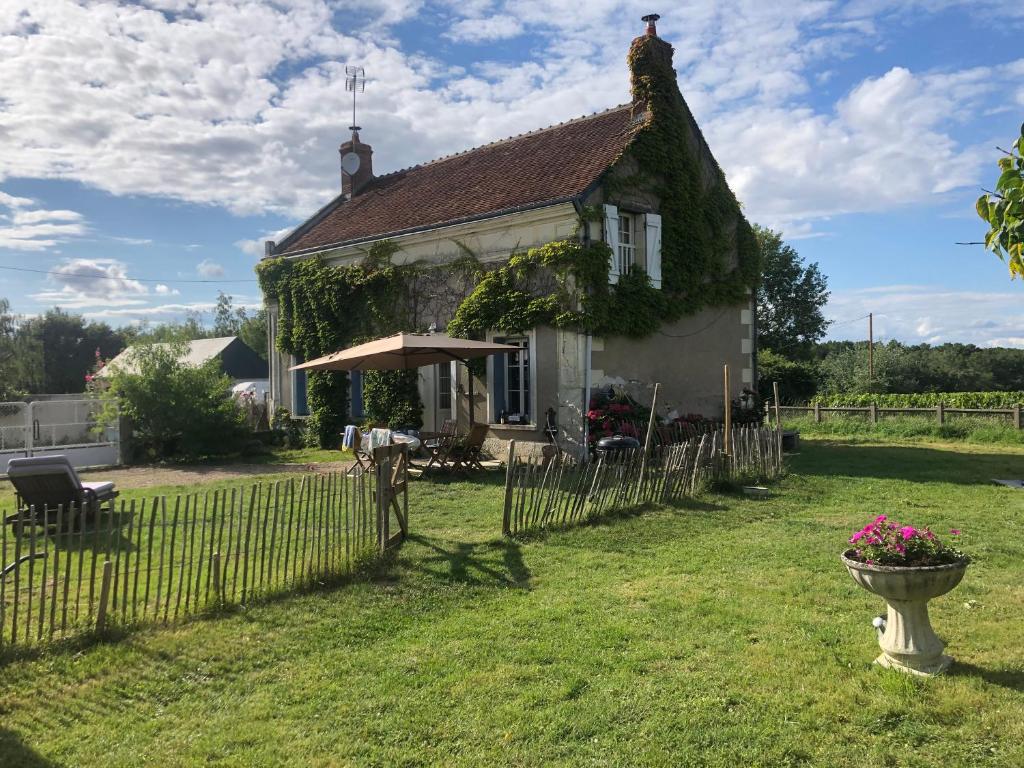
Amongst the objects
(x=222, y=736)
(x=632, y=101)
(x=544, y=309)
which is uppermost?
(x=632, y=101)

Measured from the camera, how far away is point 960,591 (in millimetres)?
5812

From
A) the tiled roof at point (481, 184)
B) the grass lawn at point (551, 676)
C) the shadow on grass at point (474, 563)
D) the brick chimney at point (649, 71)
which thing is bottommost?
the grass lawn at point (551, 676)

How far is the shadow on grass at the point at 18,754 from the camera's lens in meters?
3.43

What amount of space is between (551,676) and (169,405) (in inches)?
538

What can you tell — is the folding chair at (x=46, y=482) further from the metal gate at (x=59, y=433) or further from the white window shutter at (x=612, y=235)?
the white window shutter at (x=612, y=235)

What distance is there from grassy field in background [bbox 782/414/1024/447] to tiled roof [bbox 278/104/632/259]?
1120 cm

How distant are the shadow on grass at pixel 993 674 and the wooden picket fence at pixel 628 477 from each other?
4.05 metres

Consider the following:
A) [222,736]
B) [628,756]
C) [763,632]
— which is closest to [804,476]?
[763,632]

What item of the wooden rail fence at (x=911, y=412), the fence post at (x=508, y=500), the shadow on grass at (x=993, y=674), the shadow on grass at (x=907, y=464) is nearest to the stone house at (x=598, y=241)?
the shadow on grass at (x=907, y=464)

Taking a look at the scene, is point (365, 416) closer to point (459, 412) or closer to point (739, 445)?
point (459, 412)

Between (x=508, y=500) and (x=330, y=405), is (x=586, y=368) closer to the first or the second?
(x=508, y=500)

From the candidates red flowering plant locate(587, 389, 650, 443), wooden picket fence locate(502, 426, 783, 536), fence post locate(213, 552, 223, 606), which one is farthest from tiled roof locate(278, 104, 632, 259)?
fence post locate(213, 552, 223, 606)

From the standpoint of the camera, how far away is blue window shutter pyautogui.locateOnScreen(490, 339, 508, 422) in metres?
14.4

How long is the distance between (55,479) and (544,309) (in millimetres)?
8048
